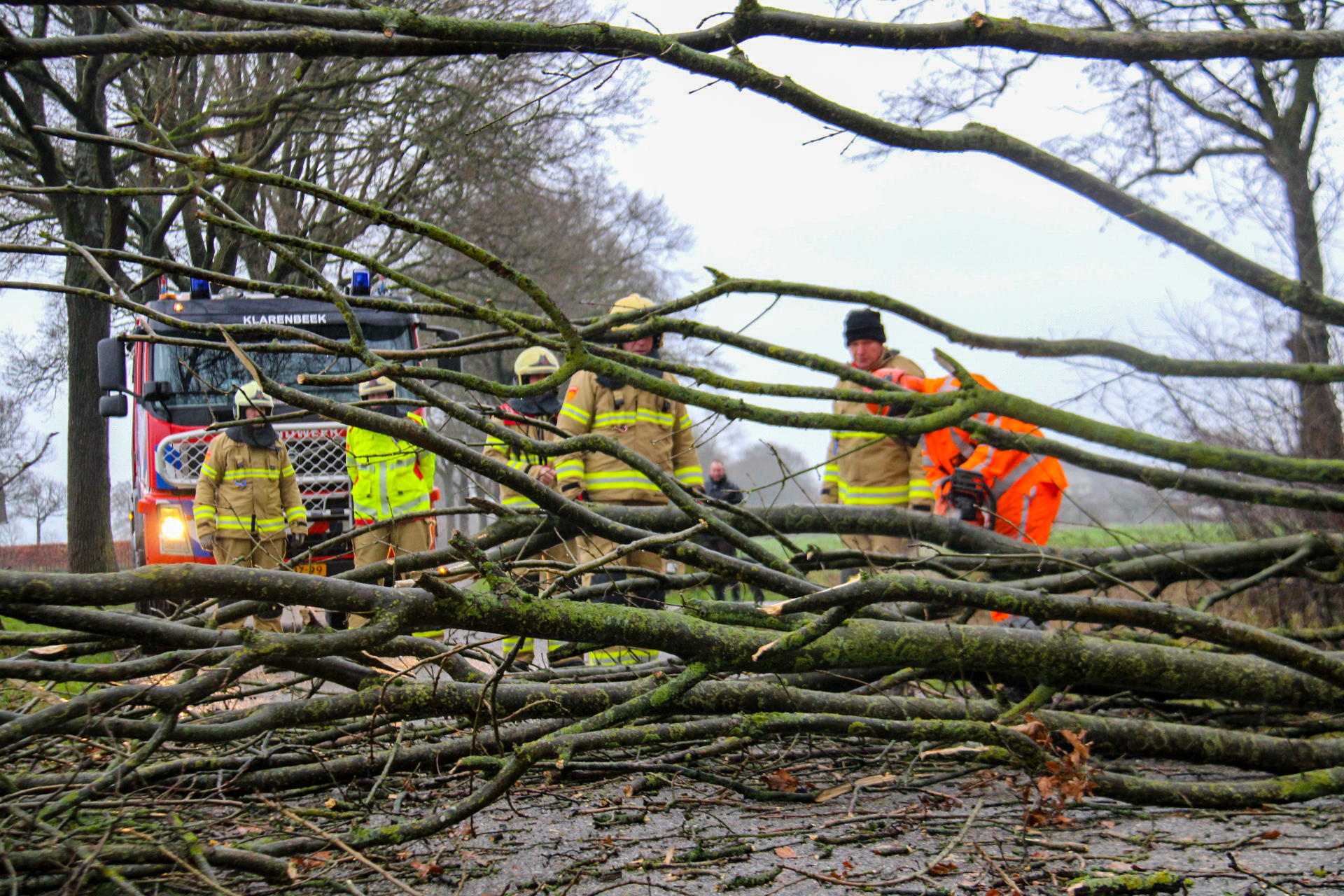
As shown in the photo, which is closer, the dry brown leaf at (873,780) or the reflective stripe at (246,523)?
the dry brown leaf at (873,780)

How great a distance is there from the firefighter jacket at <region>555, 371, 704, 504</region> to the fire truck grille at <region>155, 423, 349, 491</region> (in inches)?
114

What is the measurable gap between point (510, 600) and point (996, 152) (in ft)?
9.32

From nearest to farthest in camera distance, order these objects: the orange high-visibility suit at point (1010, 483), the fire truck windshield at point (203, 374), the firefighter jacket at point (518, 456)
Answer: the firefighter jacket at point (518, 456) < the orange high-visibility suit at point (1010, 483) < the fire truck windshield at point (203, 374)

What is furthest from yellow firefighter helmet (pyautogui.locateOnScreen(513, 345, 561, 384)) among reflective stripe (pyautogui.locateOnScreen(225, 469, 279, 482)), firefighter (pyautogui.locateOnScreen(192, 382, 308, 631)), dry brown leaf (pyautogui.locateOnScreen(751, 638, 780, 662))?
dry brown leaf (pyautogui.locateOnScreen(751, 638, 780, 662))

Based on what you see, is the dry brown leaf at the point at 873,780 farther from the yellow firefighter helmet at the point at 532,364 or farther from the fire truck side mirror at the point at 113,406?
the fire truck side mirror at the point at 113,406

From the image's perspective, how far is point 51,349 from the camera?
1781 cm

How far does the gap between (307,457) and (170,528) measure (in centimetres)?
113

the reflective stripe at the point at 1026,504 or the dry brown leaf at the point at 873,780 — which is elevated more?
the reflective stripe at the point at 1026,504

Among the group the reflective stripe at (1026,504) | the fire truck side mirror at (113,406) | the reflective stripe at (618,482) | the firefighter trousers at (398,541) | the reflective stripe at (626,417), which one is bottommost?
the firefighter trousers at (398,541)

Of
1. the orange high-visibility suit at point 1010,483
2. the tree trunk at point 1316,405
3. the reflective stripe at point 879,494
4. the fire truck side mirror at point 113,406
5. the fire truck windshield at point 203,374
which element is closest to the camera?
the orange high-visibility suit at point 1010,483

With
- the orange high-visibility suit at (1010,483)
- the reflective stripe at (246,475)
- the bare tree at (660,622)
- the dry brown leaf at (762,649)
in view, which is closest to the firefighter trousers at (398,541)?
the reflective stripe at (246,475)

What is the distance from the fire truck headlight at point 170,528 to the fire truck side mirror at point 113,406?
1037 mm

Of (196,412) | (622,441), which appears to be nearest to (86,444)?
(196,412)

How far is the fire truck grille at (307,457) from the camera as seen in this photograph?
7582 millimetres
